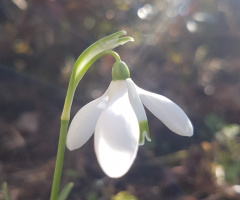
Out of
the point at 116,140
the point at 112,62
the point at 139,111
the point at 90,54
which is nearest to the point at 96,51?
the point at 90,54

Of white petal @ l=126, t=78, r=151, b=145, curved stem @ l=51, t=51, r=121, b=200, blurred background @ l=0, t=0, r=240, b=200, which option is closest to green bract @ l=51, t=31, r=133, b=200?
curved stem @ l=51, t=51, r=121, b=200

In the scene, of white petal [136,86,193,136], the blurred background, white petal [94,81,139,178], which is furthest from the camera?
the blurred background

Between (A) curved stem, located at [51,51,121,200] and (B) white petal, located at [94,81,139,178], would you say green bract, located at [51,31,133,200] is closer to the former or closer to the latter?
(A) curved stem, located at [51,51,121,200]

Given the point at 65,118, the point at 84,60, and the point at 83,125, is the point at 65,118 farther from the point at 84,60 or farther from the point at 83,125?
the point at 84,60

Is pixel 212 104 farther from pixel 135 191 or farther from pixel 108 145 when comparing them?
pixel 108 145

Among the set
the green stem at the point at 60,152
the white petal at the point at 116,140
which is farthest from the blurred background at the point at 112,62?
the white petal at the point at 116,140
